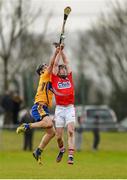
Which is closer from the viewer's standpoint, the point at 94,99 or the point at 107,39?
the point at 107,39

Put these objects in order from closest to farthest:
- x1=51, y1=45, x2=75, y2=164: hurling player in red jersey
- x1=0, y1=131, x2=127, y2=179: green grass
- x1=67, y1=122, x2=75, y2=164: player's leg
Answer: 1. x1=0, y1=131, x2=127, y2=179: green grass
2. x1=67, y1=122, x2=75, y2=164: player's leg
3. x1=51, y1=45, x2=75, y2=164: hurling player in red jersey

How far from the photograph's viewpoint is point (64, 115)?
2170 centimetres

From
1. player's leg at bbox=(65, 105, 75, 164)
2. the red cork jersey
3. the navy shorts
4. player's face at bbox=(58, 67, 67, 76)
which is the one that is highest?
player's face at bbox=(58, 67, 67, 76)

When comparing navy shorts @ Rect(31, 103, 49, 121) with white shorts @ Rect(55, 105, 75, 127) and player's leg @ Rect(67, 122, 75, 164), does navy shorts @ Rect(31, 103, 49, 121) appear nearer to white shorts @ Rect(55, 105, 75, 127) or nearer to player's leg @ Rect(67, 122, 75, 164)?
white shorts @ Rect(55, 105, 75, 127)

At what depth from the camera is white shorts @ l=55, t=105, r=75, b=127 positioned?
2158 centimetres

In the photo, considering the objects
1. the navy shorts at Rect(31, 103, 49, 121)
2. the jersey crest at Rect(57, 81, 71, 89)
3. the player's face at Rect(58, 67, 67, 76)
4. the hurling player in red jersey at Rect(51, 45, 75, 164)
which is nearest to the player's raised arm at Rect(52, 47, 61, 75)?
the hurling player in red jersey at Rect(51, 45, 75, 164)

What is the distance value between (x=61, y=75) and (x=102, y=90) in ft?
Result: 217

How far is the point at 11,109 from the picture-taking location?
134 feet

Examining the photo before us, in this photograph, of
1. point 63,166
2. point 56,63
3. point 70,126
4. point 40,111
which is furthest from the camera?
point 63,166

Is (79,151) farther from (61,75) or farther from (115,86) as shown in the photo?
(115,86)

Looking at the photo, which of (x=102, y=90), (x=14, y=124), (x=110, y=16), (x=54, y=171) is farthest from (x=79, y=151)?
(x=102, y=90)

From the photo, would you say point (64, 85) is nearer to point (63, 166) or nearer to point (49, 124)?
point (49, 124)

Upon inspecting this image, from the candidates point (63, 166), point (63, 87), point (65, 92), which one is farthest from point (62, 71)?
point (63, 166)

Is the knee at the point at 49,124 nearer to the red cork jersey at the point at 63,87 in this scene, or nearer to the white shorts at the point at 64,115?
the white shorts at the point at 64,115
